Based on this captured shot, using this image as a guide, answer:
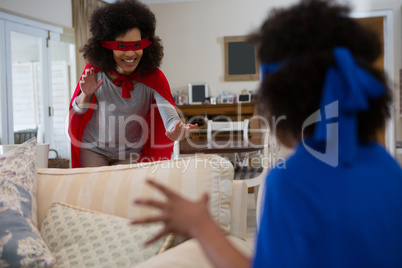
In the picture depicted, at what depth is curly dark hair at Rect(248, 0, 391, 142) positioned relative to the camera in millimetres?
659

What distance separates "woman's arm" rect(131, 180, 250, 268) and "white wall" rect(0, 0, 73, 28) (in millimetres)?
4419

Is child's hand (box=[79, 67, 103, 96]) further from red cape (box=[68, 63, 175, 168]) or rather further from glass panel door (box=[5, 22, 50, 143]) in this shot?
glass panel door (box=[5, 22, 50, 143])

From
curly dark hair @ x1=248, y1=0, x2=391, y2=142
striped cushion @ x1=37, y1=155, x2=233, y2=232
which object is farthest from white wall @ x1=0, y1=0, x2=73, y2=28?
curly dark hair @ x1=248, y1=0, x2=391, y2=142

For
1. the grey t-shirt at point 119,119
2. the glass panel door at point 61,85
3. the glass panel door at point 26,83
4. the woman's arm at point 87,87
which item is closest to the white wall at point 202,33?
the glass panel door at point 61,85

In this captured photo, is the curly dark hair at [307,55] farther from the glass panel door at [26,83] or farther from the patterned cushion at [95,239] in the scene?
the glass panel door at [26,83]

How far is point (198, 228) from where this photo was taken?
67 cm

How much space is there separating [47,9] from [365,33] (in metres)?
5.03

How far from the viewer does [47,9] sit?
16.8 ft

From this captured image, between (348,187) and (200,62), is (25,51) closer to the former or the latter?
(200,62)

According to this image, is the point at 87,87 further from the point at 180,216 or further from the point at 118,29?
the point at 180,216

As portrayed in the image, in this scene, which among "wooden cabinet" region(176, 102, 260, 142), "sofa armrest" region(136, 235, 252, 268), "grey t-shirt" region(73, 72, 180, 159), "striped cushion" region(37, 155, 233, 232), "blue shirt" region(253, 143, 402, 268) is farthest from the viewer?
"wooden cabinet" region(176, 102, 260, 142)

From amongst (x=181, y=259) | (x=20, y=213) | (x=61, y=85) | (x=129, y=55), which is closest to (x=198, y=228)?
(x=181, y=259)

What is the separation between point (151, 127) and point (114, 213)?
762mm

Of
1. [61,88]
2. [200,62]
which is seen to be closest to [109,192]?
[61,88]
